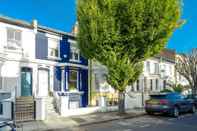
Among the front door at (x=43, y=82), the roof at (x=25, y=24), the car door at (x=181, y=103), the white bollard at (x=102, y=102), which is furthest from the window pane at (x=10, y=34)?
the car door at (x=181, y=103)

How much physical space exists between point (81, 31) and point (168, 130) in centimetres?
983

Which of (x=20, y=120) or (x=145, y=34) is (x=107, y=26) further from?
(x=20, y=120)

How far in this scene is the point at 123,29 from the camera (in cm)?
2128

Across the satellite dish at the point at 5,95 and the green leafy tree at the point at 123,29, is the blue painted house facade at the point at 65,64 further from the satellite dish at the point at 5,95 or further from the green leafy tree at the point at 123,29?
the satellite dish at the point at 5,95

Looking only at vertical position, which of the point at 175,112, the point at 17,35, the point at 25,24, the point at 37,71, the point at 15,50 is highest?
the point at 25,24

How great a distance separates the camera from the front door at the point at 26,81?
22.5 m

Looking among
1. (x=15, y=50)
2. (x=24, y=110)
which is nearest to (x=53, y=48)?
(x=15, y=50)

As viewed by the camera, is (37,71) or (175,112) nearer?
(175,112)

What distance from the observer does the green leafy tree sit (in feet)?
68.1

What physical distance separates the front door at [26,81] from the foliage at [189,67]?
25629 mm

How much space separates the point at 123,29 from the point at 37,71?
7097mm

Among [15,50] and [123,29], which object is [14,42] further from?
[123,29]

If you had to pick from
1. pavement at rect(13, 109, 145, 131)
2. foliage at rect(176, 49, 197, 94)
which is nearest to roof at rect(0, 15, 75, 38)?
pavement at rect(13, 109, 145, 131)

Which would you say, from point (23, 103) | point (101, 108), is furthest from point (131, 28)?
point (23, 103)
